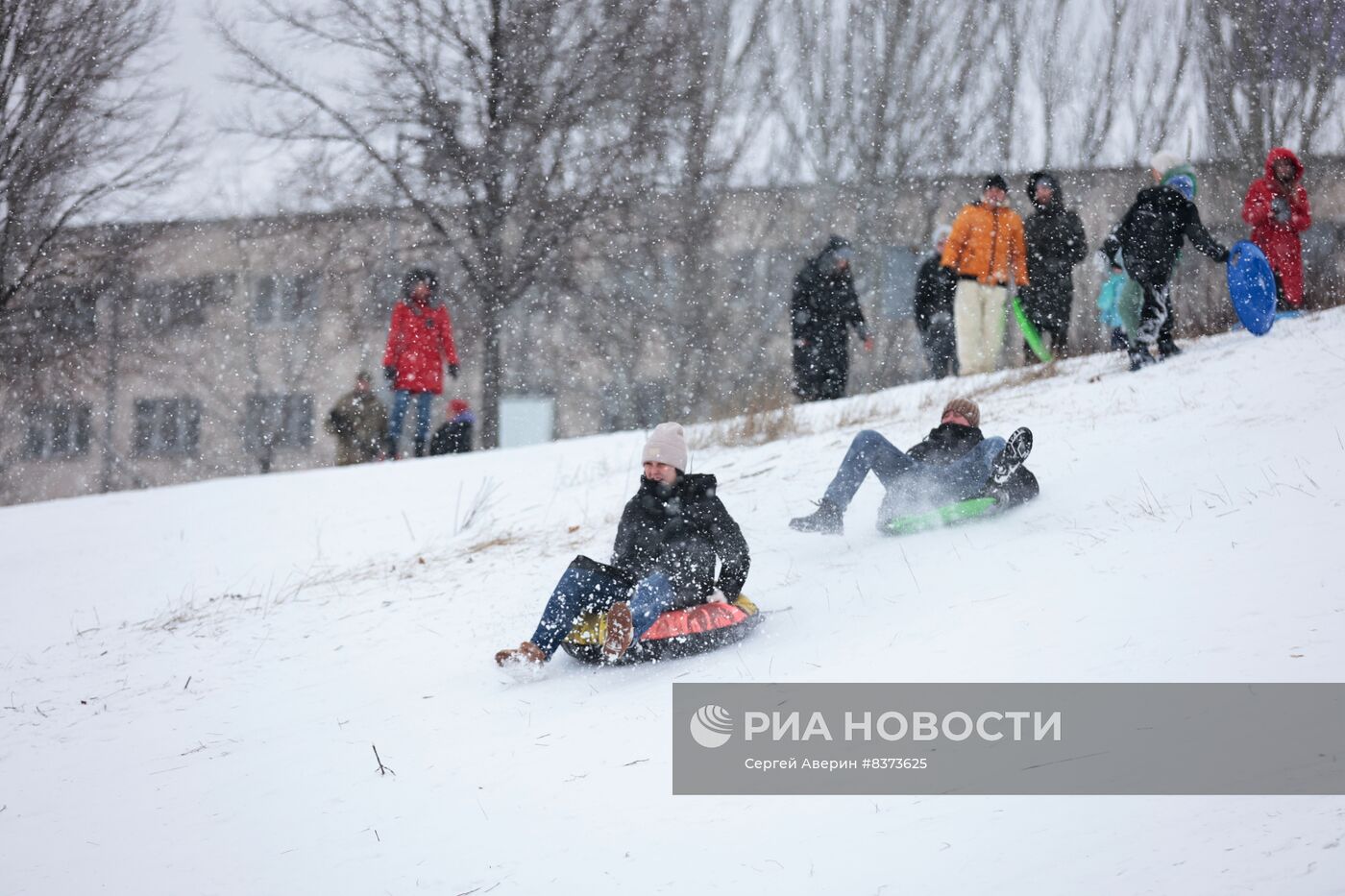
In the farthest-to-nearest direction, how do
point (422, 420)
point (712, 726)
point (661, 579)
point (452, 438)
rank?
1. point (452, 438)
2. point (422, 420)
3. point (661, 579)
4. point (712, 726)

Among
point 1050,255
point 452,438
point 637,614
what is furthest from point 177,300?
point 637,614

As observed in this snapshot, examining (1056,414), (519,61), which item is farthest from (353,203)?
(1056,414)

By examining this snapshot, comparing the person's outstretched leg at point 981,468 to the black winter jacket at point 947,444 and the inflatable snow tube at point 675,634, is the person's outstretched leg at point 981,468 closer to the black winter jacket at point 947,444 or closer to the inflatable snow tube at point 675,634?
the black winter jacket at point 947,444

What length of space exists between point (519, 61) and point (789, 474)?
30.7 feet

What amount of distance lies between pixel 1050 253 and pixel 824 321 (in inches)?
98.9

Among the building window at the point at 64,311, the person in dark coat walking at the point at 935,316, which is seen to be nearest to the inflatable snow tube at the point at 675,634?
the person in dark coat walking at the point at 935,316

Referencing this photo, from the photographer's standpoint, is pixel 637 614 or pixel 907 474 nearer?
pixel 637 614

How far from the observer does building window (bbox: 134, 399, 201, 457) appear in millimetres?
32625

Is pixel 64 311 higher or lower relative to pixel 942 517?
higher

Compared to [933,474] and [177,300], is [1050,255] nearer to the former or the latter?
[933,474]

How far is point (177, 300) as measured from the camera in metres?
28.4

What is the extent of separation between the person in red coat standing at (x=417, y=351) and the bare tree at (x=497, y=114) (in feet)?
10.6

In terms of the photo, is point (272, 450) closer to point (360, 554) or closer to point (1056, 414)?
point (360, 554)

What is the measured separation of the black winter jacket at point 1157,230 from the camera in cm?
958
